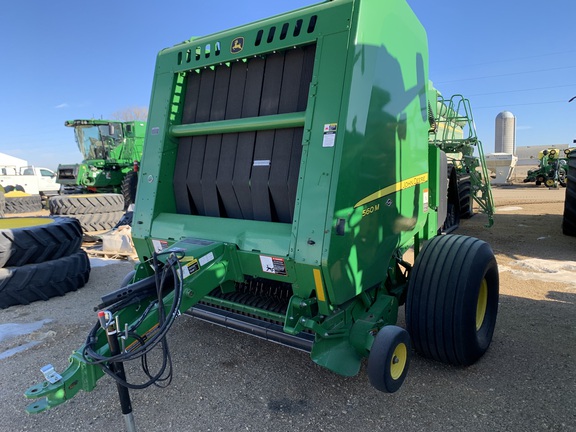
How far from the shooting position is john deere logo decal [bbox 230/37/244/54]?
3061 mm

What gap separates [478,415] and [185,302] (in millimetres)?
1974

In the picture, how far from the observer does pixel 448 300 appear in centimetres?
291

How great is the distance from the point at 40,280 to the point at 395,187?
13.8ft

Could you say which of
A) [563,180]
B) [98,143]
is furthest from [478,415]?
[563,180]

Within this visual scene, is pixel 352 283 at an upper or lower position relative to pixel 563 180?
lower

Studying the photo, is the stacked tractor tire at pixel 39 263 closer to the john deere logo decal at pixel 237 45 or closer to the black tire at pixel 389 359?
the john deere logo decal at pixel 237 45

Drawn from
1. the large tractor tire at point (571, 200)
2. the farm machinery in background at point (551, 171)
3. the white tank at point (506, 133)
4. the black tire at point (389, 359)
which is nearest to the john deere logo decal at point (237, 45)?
the black tire at point (389, 359)

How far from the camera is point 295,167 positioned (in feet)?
9.30

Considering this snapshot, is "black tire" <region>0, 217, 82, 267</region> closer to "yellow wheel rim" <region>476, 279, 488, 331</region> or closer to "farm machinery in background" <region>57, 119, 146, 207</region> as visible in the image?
"yellow wheel rim" <region>476, 279, 488, 331</region>

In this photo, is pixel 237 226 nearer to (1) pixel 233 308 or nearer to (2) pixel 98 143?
(1) pixel 233 308

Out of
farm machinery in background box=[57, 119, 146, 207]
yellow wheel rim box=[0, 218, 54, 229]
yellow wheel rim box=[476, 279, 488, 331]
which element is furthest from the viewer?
farm machinery in background box=[57, 119, 146, 207]

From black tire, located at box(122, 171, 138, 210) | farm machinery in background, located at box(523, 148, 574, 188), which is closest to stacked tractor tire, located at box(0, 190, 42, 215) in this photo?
black tire, located at box(122, 171, 138, 210)

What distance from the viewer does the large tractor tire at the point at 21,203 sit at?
43.2 feet

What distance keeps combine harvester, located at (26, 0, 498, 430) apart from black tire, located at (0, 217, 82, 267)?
6.49 ft
